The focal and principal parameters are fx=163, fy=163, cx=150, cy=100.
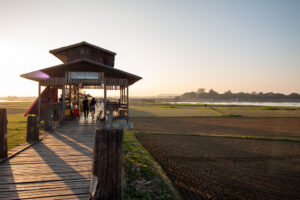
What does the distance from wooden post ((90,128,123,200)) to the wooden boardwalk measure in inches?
33.4

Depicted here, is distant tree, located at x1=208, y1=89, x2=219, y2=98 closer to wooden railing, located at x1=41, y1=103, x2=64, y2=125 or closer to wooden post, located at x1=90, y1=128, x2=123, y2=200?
wooden railing, located at x1=41, y1=103, x2=64, y2=125

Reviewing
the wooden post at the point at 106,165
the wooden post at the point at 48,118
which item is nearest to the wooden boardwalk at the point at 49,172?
the wooden post at the point at 106,165

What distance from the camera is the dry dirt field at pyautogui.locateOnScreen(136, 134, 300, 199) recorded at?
5119mm

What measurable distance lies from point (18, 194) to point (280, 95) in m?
202

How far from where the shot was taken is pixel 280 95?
159 metres

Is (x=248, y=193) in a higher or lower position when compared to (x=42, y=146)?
lower

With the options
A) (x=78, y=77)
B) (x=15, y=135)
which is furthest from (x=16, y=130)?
(x=78, y=77)

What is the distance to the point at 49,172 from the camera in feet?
14.2

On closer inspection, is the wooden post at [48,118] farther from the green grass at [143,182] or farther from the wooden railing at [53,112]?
the green grass at [143,182]

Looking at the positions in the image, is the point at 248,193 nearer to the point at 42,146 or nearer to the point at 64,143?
the point at 64,143

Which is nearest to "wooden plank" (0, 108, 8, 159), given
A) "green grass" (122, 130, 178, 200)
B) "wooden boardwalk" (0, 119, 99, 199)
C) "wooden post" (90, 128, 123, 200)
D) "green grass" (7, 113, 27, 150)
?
"wooden boardwalk" (0, 119, 99, 199)

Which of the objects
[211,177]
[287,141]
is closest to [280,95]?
[287,141]

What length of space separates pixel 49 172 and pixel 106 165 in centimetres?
260

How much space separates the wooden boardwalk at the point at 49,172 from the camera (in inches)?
134
